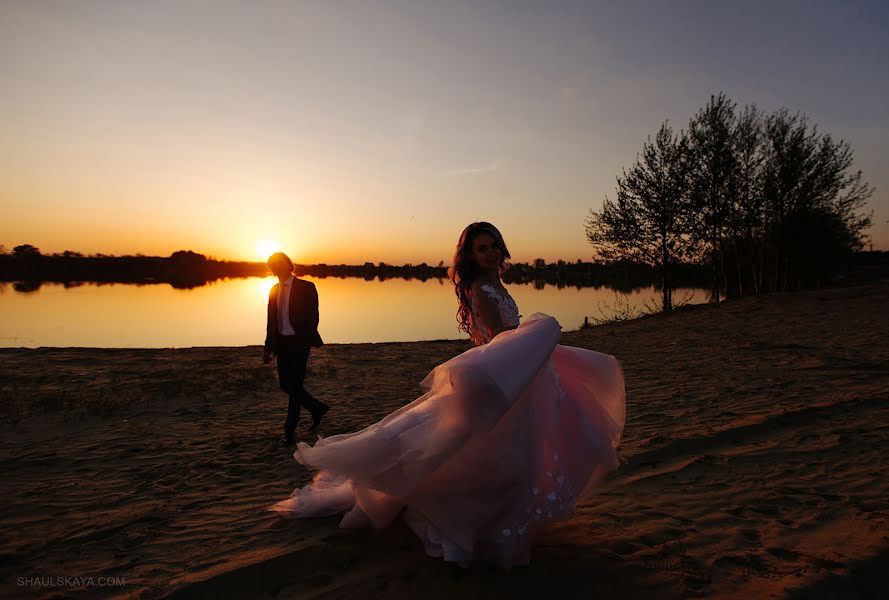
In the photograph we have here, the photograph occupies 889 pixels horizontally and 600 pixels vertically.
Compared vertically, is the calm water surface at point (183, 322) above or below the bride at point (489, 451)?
below

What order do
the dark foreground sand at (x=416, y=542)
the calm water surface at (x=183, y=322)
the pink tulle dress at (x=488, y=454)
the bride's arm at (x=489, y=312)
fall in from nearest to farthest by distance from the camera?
1. the pink tulle dress at (x=488, y=454)
2. the dark foreground sand at (x=416, y=542)
3. the bride's arm at (x=489, y=312)
4. the calm water surface at (x=183, y=322)

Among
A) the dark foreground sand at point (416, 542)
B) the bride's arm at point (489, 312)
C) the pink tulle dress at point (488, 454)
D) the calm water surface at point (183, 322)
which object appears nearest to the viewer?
the pink tulle dress at point (488, 454)

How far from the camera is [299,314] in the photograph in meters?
6.43

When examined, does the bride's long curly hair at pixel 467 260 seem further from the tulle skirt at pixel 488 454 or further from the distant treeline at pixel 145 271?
the distant treeline at pixel 145 271

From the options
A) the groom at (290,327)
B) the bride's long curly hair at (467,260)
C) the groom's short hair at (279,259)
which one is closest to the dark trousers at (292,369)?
the groom at (290,327)

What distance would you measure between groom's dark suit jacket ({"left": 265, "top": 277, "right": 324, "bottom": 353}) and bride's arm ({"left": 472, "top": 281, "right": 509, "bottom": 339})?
141 inches

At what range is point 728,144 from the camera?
79.5 feet

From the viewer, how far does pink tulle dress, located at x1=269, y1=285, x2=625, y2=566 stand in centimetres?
→ 281

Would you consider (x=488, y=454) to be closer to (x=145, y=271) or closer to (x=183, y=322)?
(x=183, y=322)

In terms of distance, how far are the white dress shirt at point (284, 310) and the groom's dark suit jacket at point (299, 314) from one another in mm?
43

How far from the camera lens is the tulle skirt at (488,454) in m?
2.81

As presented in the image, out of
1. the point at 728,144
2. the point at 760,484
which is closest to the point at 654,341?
the point at 760,484

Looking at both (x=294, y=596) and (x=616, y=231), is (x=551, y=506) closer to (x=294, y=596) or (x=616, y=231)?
(x=294, y=596)

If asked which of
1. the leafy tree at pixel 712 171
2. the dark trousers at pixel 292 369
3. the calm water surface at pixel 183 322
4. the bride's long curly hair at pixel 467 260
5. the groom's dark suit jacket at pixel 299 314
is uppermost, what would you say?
the leafy tree at pixel 712 171
